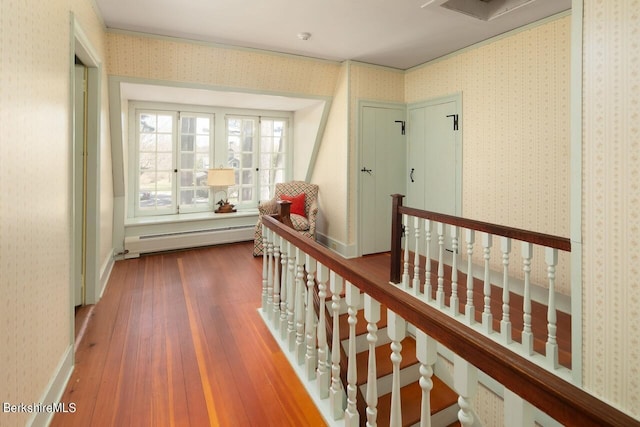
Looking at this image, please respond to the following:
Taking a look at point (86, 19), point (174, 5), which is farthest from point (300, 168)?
point (86, 19)

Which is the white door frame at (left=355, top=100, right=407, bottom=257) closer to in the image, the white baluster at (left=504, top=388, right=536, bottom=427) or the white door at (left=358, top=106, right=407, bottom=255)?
the white door at (left=358, top=106, right=407, bottom=255)

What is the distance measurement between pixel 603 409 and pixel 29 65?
226 centimetres

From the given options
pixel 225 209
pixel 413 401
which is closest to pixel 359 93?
pixel 225 209

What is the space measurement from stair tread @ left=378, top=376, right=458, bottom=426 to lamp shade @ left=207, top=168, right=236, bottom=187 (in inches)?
152

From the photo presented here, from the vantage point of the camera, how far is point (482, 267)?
12.1ft

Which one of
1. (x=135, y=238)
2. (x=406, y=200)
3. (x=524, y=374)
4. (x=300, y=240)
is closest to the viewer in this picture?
(x=524, y=374)

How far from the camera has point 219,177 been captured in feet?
16.9

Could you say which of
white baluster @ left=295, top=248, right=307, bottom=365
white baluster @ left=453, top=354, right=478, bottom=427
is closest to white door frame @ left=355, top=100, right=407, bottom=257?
white baluster @ left=295, top=248, right=307, bottom=365

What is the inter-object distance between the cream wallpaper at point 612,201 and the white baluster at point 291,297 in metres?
1.67

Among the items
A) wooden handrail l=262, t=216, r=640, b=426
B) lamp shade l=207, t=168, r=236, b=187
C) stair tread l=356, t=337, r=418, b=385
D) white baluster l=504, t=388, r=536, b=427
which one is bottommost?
stair tread l=356, t=337, r=418, b=385

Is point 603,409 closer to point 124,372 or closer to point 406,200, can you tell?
point 124,372

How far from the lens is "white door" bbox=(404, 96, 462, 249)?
4.05 meters

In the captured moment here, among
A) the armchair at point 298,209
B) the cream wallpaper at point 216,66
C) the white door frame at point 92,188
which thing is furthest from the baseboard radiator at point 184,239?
the cream wallpaper at point 216,66

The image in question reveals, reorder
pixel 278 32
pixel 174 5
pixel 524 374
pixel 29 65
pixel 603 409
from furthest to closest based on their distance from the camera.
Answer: pixel 278 32 < pixel 174 5 < pixel 29 65 < pixel 524 374 < pixel 603 409
